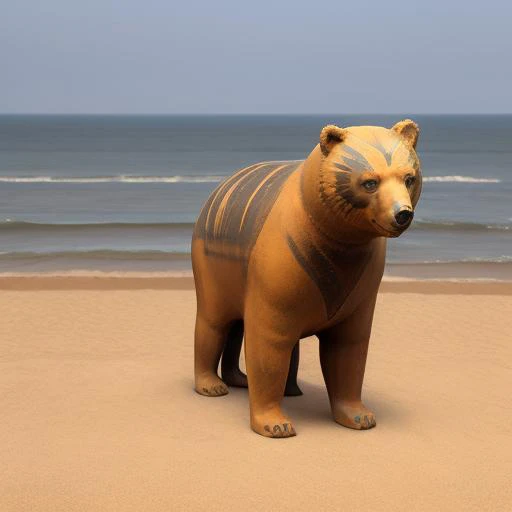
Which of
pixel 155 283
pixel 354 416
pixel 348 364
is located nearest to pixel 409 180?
pixel 348 364

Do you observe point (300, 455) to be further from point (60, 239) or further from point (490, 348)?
point (60, 239)

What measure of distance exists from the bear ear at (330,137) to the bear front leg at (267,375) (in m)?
1.15

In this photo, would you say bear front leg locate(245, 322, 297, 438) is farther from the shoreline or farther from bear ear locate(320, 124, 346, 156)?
the shoreline

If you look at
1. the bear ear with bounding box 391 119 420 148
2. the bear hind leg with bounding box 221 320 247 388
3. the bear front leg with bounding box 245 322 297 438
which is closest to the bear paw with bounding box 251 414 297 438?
the bear front leg with bounding box 245 322 297 438

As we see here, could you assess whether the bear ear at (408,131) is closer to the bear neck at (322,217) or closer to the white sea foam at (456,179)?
the bear neck at (322,217)

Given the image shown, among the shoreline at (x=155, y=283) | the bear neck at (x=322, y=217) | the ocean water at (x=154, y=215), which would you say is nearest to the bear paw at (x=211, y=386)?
the bear neck at (x=322, y=217)

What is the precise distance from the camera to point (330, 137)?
5293mm

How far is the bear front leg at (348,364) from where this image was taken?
611 cm

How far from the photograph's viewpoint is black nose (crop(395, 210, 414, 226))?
495 cm

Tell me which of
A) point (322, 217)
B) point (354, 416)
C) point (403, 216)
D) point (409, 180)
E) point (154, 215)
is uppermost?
point (409, 180)

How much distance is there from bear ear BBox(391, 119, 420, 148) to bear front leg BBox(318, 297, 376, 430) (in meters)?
1.09

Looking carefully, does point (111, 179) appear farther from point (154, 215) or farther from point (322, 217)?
point (322, 217)

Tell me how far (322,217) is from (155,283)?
291 inches

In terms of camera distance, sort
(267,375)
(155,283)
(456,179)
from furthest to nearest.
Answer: (456,179) < (155,283) < (267,375)
